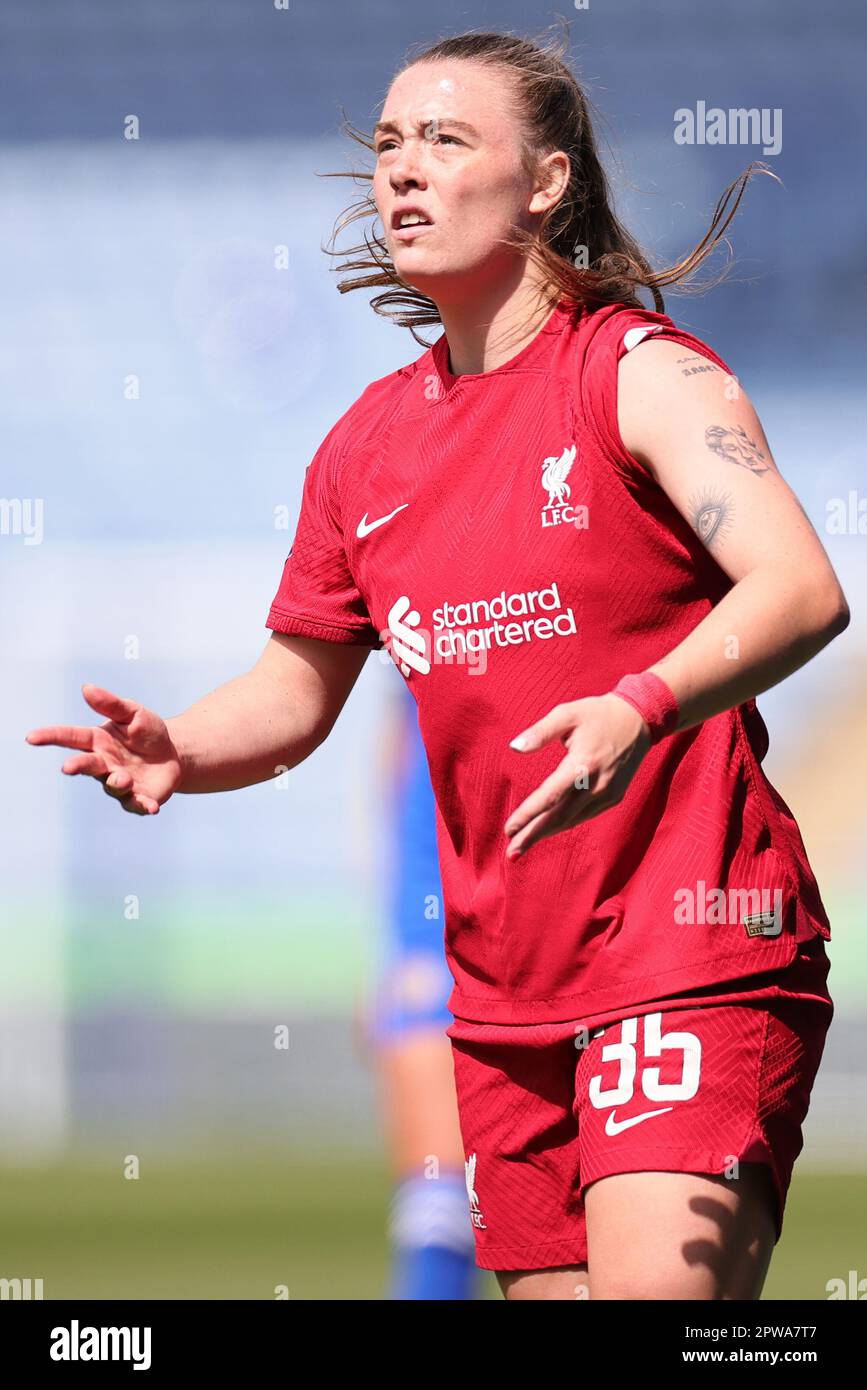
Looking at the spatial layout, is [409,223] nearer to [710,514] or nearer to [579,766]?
[710,514]

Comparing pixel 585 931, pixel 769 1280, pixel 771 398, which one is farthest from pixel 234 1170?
pixel 585 931

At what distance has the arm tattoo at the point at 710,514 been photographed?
171 centimetres

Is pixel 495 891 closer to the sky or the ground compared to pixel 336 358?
closer to the ground

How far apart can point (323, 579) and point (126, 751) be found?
1.18ft

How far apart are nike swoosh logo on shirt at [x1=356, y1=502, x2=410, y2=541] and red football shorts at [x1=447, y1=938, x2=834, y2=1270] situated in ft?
1.87

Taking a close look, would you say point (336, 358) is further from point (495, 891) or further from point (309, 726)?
point (495, 891)

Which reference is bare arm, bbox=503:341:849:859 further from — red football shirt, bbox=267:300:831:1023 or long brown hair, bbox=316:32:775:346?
long brown hair, bbox=316:32:775:346

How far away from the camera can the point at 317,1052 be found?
5125 mm

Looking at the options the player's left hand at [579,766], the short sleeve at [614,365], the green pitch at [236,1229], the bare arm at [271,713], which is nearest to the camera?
the player's left hand at [579,766]

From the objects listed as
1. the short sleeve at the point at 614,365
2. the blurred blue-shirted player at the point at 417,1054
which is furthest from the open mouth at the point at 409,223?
the blurred blue-shirted player at the point at 417,1054

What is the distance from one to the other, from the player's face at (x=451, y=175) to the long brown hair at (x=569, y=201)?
0.03 meters

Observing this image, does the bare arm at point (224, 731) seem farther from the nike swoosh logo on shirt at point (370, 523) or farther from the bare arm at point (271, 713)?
the nike swoosh logo on shirt at point (370, 523)

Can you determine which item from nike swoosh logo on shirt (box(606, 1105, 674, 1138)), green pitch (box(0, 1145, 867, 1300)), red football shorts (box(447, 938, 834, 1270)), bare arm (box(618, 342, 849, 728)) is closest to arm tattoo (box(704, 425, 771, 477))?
bare arm (box(618, 342, 849, 728))

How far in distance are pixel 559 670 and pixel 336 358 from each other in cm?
346
